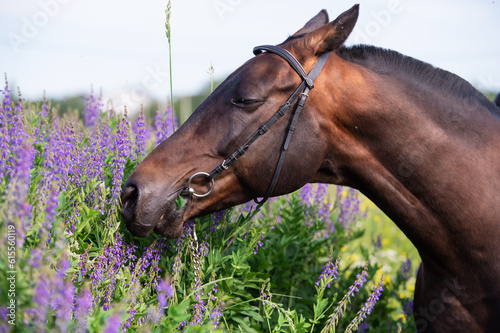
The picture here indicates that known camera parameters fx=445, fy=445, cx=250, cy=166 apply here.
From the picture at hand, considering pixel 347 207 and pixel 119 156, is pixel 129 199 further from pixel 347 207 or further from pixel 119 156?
pixel 347 207

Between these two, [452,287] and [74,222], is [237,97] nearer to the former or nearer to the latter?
[74,222]

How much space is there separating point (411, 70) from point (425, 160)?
0.61 metres

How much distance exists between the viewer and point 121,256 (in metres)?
2.82

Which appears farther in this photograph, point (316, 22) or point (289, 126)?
point (316, 22)

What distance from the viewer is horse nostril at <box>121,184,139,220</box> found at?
100.0 inches

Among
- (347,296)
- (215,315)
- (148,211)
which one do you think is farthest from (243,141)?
(347,296)

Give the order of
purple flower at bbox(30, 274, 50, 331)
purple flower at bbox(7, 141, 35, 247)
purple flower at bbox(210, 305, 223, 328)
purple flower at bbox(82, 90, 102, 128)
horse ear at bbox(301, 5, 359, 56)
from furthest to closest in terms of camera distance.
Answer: purple flower at bbox(82, 90, 102, 128), horse ear at bbox(301, 5, 359, 56), purple flower at bbox(210, 305, 223, 328), purple flower at bbox(7, 141, 35, 247), purple flower at bbox(30, 274, 50, 331)

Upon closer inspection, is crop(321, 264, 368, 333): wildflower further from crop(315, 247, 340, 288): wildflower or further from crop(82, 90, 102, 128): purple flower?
crop(82, 90, 102, 128): purple flower

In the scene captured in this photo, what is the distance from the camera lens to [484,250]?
2615 millimetres

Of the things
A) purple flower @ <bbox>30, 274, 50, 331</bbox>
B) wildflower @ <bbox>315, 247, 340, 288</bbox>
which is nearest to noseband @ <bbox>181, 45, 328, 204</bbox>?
wildflower @ <bbox>315, 247, 340, 288</bbox>

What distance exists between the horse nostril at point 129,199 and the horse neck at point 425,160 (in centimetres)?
122

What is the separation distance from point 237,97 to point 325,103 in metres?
0.54

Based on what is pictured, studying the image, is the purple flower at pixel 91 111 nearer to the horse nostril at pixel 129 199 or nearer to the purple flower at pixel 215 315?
the horse nostril at pixel 129 199

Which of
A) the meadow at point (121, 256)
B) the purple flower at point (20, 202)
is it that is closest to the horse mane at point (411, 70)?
the meadow at point (121, 256)
